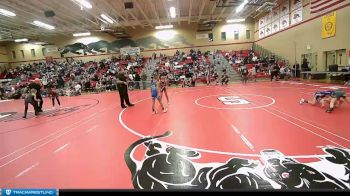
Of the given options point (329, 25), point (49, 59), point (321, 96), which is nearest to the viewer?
point (321, 96)

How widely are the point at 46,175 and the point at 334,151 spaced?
15.8 feet

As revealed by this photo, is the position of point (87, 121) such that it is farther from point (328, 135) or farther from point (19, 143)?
point (328, 135)

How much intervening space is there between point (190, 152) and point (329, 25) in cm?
1531

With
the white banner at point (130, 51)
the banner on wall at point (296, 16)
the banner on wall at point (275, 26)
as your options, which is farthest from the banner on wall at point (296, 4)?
the white banner at point (130, 51)

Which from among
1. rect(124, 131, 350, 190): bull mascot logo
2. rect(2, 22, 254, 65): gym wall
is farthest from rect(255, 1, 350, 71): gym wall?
rect(124, 131, 350, 190): bull mascot logo

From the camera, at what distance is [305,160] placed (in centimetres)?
395

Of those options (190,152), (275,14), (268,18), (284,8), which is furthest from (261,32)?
(190,152)

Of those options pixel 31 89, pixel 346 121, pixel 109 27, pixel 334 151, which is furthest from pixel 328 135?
pixel 109 27

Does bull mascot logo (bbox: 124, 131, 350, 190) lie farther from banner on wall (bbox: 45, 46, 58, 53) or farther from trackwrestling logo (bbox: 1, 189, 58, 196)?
banner on wall (bbox: 45, 46, 58, 53)

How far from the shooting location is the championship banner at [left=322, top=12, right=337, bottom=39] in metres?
15.0

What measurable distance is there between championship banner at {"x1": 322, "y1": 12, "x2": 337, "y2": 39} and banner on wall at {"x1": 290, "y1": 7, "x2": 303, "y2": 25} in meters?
2.79

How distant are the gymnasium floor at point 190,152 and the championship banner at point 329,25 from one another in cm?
952

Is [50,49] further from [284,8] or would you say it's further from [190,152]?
[190,152]

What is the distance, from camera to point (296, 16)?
19203 millimetres
